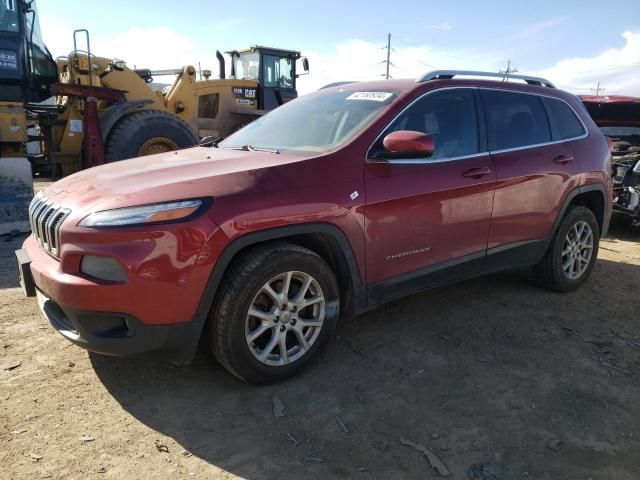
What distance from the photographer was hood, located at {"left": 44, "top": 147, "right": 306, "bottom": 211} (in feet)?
8.68

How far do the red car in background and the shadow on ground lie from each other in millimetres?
3804

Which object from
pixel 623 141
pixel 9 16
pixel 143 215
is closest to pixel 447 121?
pixel 143 215

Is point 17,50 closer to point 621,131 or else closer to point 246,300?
point 246,300

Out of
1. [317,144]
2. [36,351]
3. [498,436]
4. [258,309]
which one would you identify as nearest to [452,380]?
[498,436]

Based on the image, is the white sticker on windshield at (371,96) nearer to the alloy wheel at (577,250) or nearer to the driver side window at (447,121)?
the driver side window at (447,121)

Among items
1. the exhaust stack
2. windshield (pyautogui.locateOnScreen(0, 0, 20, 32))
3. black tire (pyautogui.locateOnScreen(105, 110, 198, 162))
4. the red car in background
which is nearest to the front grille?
black tire (pyautogui.locateOnScreen(105, 110, 198, 162))

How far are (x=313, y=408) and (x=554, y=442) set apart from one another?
1231 millimetres

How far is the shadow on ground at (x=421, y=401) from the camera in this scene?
243cm

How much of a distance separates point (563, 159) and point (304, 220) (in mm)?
2679

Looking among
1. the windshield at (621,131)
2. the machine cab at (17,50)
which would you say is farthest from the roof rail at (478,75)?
the machine cab at (17,50)

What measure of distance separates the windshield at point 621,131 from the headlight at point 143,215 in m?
8.31

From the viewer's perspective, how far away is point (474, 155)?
3.80 m

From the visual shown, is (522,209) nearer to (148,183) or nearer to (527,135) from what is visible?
(527,135)

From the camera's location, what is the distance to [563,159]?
14.4 feet
